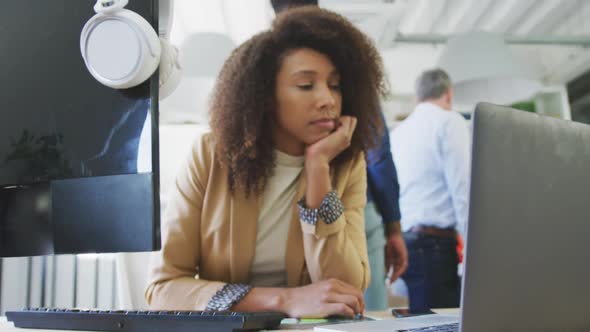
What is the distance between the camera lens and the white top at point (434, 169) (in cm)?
232

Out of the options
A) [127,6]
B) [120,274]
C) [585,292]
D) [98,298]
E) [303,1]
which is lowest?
[98,298]

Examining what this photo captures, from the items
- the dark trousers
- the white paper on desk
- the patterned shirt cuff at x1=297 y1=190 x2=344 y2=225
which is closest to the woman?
the patterned shirt cuff at x1=297 y1=190 x2=344 y2=225

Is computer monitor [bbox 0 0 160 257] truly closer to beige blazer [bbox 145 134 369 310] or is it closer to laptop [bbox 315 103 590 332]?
laptop [bbox 315 103 590 332]

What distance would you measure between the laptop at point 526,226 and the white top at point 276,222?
527 mm

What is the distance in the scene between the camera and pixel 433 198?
2359 mm

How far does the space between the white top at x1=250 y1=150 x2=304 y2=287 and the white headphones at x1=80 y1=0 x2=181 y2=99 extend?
55 centimetres

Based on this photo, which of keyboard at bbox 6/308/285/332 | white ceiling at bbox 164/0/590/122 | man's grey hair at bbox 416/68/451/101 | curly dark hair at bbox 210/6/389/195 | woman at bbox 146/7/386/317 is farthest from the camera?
white ceiling at bbox 164/0/590/122

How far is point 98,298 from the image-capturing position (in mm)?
2570

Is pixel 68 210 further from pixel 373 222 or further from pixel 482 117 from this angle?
pixel 373 222

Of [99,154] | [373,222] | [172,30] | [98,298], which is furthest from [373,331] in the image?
[98,298]

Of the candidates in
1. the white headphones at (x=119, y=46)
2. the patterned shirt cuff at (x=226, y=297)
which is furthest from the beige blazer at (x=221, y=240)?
the white headphones at (x=119, y=46)

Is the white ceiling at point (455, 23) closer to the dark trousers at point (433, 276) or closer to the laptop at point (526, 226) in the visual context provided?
the dark trousers at point (433, 276)

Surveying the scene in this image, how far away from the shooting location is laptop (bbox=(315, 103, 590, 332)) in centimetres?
44

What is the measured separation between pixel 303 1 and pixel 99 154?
1.00 metres
